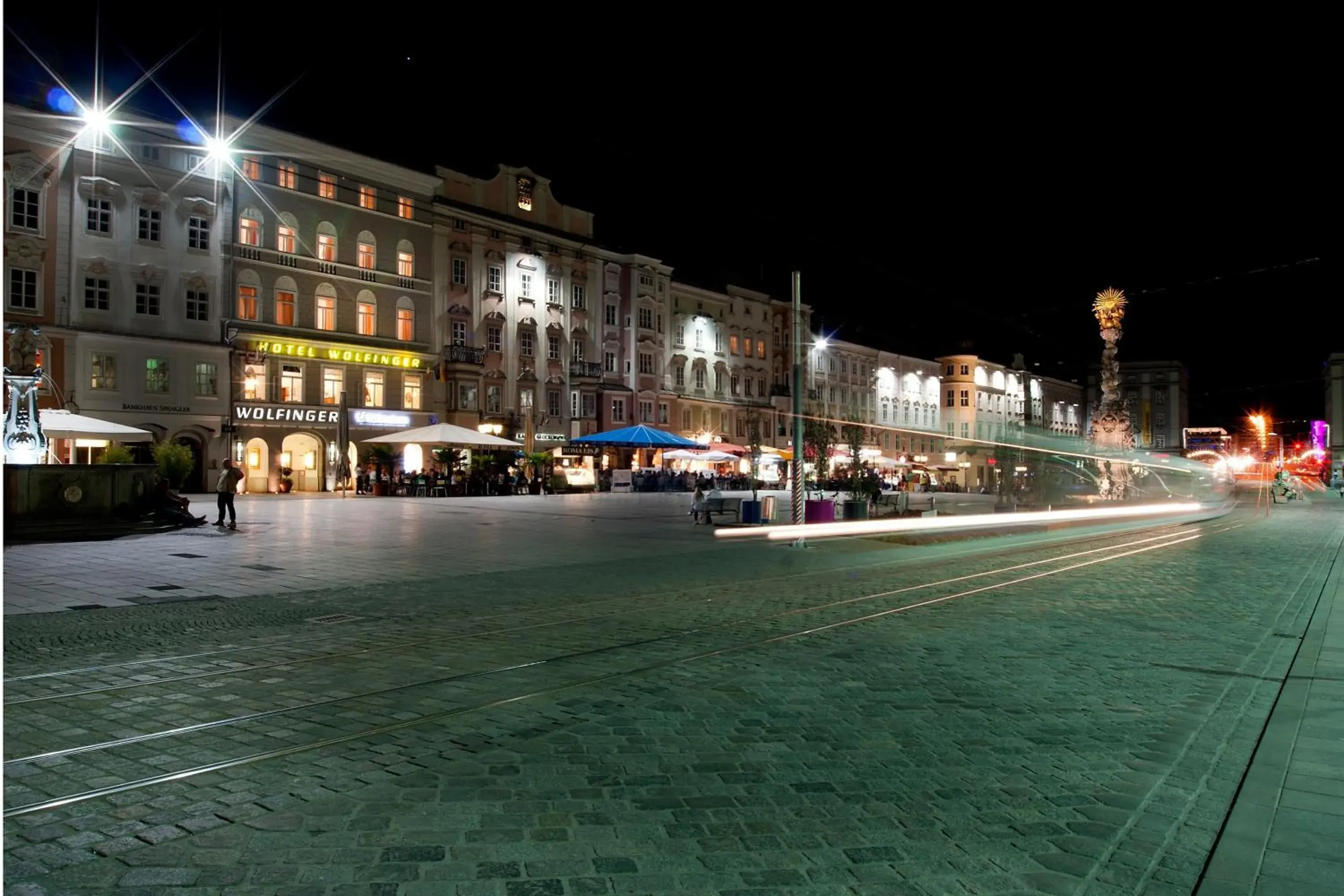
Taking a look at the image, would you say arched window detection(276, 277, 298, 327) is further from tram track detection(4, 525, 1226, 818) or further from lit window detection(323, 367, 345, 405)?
tram track detection(4, 525, 1226, 818)

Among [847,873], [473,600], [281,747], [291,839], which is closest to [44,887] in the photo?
[291,839]

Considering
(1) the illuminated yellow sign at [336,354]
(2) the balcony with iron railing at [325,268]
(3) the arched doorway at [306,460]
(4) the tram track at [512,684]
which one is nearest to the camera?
(4) the tram track at [512,684]

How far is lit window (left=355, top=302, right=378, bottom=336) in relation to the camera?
146 ft

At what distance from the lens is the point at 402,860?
12.9 ft

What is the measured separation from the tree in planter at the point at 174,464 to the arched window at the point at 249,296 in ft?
50.0

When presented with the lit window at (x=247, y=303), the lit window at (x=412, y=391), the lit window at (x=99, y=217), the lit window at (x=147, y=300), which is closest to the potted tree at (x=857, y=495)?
the lit window at (x=412, y=391)

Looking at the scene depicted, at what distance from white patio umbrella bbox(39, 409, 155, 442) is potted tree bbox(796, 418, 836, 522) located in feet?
55.6

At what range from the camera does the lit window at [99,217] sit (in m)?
34.7

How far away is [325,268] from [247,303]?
4162 mm

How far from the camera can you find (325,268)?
4266cm

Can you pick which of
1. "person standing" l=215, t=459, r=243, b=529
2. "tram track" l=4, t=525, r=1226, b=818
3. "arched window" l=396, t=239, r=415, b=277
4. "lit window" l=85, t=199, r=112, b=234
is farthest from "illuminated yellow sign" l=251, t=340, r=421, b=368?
"tram track" l=4, t=525, r=1226, b=818

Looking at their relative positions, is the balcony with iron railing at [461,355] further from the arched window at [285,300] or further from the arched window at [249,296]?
the arched window at [249,296]

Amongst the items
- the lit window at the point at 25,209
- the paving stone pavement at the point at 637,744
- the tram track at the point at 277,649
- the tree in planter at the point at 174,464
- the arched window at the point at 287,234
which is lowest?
the paving stone pavement at the point at 637,744

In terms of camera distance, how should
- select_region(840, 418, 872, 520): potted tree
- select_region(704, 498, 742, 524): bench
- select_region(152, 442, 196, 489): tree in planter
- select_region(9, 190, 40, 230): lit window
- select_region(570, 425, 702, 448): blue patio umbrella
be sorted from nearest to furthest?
select_region(152, 442, 196, 489): tree in planter, select_region(840, 418, 872, 520): potted tree, select_region(704, 498, 742, 524): bench, select_region(9, 190, 40, 230): lit window, select_region(570, 425, 702, 448): blue patio umbrella
